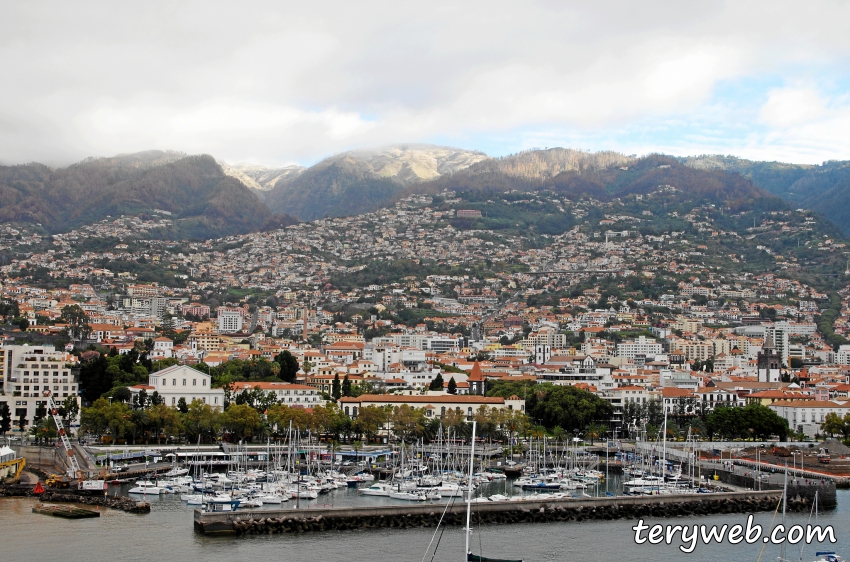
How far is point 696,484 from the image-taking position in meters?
56.7

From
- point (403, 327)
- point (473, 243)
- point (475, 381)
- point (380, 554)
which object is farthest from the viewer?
point (473, 243)

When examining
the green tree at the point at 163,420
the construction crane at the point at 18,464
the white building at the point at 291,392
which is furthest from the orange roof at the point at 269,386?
the construction crane at the point at 18,464

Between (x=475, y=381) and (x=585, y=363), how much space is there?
1552 cm

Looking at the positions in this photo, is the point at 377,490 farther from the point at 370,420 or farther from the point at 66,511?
the point at 370,420

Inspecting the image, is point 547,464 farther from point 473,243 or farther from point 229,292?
point 473,243

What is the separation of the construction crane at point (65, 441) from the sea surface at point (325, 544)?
18.9 feet

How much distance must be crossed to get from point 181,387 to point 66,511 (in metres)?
30.8

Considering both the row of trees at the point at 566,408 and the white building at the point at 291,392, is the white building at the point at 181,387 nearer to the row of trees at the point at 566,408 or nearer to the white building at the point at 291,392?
the white building at the point at 291,392

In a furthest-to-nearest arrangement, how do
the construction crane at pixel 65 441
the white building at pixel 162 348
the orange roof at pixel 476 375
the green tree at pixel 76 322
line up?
1. the green tree at pixel 76 322
2. the white building at pixel 162 348
3. the orange roof at pixel 476 375
4. the construction crane at pixel 65 441

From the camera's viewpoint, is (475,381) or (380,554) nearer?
(380,554)

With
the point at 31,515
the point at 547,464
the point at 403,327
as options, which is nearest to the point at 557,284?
the point at 403,327

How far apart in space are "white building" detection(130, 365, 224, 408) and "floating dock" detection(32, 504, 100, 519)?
2860 centimetres

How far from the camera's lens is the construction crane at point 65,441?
5266cm

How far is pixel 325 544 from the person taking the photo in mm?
41281
